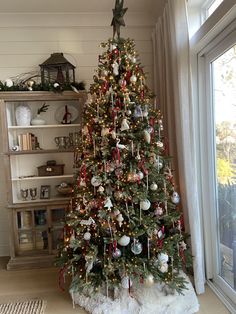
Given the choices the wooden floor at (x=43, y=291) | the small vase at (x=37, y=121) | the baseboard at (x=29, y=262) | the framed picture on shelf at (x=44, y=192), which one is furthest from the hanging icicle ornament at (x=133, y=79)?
the baseboard at (x=29, y=262)

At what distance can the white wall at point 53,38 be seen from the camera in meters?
3.29

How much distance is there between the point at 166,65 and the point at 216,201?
1.34 meters

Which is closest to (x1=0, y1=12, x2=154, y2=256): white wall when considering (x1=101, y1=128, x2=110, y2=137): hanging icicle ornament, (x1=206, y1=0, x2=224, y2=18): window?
(x1=206, y1=0, x2=224, y2=18): window

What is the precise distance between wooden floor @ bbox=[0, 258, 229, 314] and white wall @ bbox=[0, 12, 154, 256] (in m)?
0.65

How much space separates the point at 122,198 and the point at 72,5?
87.4 inches

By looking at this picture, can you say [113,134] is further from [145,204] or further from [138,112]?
[145,204]

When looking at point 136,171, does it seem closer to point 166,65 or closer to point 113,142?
point 113,142

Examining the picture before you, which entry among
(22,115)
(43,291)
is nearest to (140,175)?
(43,291)

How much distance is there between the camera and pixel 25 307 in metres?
2.36

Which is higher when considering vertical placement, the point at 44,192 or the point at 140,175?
the point at 140,175

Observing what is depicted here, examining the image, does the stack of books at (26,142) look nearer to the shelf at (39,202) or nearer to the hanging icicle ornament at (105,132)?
the shelf at (39,202)

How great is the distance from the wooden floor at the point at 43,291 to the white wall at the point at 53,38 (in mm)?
653

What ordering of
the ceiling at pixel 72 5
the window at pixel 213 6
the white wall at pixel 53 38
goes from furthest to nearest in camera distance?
the white wall at pixel 53 38
the ceiling at pixel 72 5
the window at pixel 213 6

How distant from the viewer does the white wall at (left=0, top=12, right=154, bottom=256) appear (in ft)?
10.8
